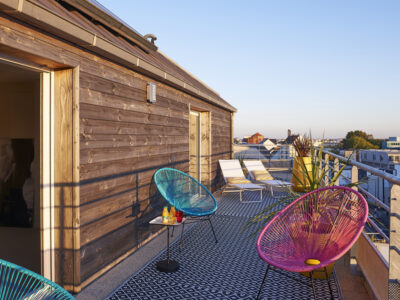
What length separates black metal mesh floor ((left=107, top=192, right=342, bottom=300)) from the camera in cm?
239

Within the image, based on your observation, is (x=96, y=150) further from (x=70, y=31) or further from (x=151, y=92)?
(x=151, y=92)

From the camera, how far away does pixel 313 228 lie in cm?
243

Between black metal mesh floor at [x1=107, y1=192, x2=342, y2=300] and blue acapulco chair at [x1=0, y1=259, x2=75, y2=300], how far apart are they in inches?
45.2

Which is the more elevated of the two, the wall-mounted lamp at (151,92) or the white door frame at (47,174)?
the wall-mounted lamp at (151,92)

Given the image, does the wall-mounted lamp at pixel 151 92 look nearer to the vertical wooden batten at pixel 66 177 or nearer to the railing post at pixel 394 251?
the vertical wooden batten at pixel 66 177

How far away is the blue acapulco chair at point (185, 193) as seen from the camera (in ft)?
11.6

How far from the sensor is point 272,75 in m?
14.1

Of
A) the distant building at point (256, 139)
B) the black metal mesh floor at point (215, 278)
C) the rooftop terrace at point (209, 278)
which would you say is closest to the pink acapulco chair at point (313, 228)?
the rooftop terrace at point (209, 278)

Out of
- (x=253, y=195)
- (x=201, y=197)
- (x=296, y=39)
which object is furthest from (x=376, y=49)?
(x=201, y=197)

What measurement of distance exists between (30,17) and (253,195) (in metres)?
5.82

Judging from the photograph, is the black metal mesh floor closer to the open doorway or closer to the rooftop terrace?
the rooftop terrace

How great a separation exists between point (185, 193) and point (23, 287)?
2.64m

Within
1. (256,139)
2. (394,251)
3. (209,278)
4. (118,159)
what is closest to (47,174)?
(118,159)

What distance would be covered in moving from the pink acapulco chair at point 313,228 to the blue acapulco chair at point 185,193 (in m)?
1.16
